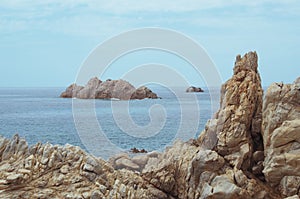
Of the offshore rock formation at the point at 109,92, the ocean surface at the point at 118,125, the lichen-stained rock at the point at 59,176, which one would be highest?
the offshore rock formation at the point at 109,92

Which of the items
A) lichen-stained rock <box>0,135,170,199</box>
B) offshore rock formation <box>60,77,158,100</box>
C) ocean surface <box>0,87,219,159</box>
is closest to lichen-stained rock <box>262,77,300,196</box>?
lichen-stained rock <box>0,135,170,199</box>

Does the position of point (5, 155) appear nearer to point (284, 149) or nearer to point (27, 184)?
point (27, 184)

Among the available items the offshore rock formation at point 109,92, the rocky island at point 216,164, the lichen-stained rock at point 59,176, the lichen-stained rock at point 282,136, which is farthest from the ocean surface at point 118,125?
the lichen-stained rock at point 282,136

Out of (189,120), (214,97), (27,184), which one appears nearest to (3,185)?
(27,184)

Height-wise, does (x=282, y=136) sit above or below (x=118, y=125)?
above

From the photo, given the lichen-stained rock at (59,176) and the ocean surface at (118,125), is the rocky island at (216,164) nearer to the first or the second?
the lichen-stained rock at (59,176)

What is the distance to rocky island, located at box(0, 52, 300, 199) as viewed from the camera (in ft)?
49.6

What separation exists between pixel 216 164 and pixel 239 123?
1.61 metres

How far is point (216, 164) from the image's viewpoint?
1578cm

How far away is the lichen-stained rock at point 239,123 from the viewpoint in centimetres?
1609

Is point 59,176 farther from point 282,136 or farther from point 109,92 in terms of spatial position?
point 109,92

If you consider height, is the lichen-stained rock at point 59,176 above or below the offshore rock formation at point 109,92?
below

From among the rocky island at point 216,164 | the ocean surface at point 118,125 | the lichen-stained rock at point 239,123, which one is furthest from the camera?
the ocean surface at point 118,125

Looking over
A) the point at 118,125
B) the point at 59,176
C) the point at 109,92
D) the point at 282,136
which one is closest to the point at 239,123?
the point at 282,136
